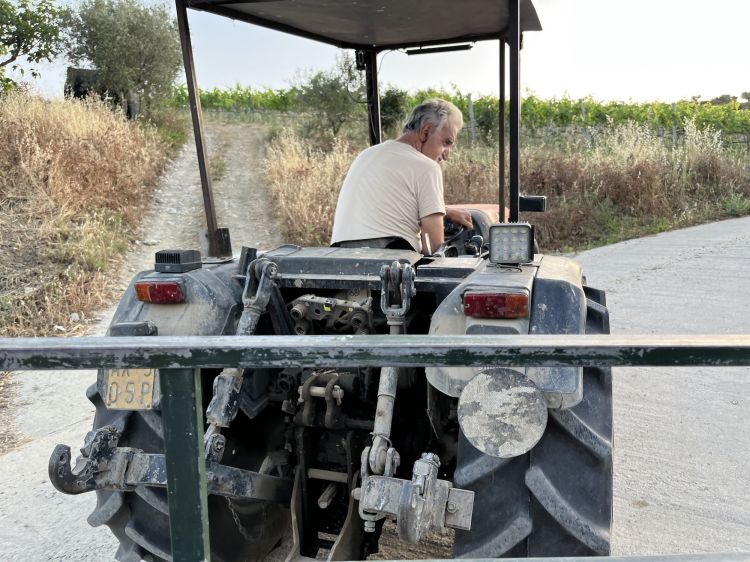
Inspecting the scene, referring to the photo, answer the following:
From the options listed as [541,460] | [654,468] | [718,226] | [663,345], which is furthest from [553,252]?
[663,345]

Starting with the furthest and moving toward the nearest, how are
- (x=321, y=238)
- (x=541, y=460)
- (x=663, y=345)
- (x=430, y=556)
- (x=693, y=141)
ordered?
(x=693, y=141) < (x=321, y=238) < (x=430, y=556) < (x=541, y=460) < (x=663, y=345)

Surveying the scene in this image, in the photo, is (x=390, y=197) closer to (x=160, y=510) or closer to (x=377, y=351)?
(x=160, y=510)

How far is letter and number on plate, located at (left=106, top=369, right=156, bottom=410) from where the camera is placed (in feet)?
7.09

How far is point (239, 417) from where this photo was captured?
253 cm

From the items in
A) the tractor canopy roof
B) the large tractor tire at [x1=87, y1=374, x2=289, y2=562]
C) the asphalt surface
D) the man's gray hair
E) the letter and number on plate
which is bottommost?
the asphalt surface

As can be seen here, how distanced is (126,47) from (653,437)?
15.6m

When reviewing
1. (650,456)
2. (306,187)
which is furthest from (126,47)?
(650,456)

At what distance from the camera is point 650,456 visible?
3.72 metres

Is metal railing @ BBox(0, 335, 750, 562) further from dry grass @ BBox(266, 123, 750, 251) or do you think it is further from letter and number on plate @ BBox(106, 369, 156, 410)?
dry grass @ BBox(266, 123, 750, 251)

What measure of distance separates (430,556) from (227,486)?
1147 millimetres

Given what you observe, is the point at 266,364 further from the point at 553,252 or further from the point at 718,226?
the point at 718,226

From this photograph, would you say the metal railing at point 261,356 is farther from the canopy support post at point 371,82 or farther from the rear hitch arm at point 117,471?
the canopy support post at point 371,82

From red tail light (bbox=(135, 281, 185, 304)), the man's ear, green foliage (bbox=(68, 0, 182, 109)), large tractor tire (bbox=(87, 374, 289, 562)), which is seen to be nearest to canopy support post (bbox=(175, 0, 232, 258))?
red tail light (bbox=(135, 281, 185, 304))

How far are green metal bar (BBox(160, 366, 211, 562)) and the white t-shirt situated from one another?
6.63 feet
